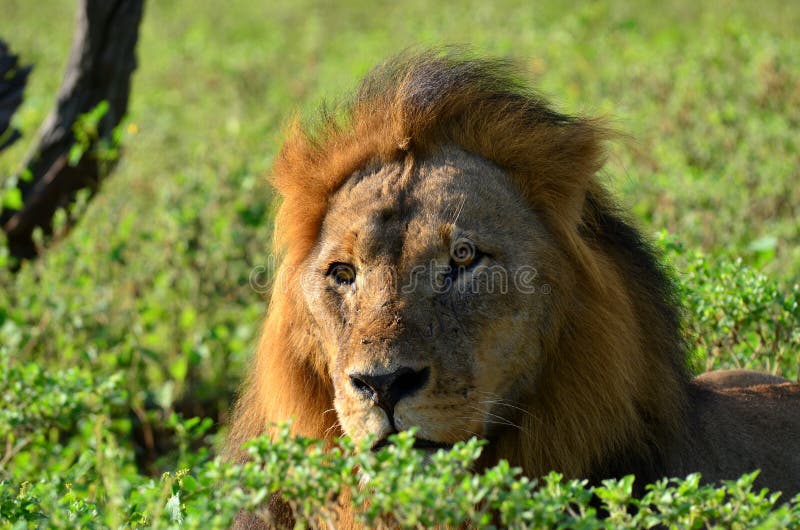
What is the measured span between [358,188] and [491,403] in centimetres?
93

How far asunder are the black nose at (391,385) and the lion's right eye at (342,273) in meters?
0.54

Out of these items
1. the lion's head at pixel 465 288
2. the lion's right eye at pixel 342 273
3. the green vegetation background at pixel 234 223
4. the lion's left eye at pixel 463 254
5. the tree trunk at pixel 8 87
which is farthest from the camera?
the tree trunk at pixel 8 87

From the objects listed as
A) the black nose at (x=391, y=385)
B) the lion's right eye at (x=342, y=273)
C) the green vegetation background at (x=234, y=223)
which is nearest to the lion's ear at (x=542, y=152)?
the green vegetation background at (x=234, y=223)

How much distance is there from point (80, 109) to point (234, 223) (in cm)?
167

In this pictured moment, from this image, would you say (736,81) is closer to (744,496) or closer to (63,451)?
(63,451)

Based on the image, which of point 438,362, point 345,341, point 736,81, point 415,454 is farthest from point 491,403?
point 736,81

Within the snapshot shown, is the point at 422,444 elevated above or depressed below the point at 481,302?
below

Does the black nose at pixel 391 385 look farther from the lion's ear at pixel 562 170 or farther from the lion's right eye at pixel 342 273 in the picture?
the lion's ear at pixel 562 170

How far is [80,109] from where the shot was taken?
710 centimetres

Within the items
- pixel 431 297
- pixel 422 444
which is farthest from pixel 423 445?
pixel 431 297

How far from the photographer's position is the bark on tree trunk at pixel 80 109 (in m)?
6.80

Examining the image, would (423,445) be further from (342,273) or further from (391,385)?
(342,273)

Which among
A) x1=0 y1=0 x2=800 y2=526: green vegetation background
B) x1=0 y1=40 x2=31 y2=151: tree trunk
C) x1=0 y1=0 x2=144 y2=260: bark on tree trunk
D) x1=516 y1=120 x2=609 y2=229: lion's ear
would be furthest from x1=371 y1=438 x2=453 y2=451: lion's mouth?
x1=0 y1=0 x2=144 y2=260: bark on tree trunk

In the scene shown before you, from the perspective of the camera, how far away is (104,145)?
273 inches
